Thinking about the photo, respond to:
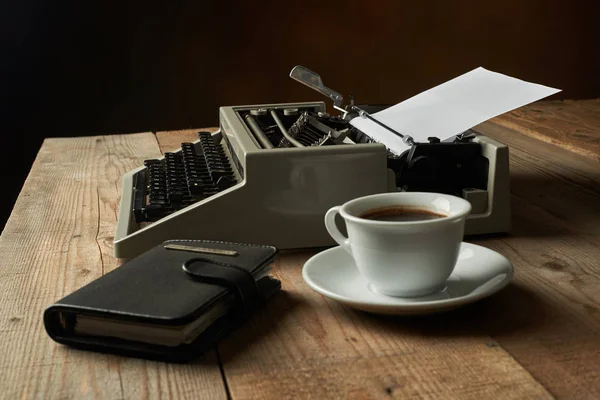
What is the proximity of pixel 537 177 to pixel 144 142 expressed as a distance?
99 centimetres

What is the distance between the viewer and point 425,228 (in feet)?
2.98

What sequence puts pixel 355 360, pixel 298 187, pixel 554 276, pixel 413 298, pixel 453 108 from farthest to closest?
pixel 453 108 → pixel 298 187 → pixel 554 276 → pixel 413 298 → pixel 355 360

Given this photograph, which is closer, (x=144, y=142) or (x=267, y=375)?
(x=267, y=375)

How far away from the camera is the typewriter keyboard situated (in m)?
1.26

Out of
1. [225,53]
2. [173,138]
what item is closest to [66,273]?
[173,138]

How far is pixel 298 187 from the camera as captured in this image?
1226 mm

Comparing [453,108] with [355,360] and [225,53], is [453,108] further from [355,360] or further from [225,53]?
[225,53]

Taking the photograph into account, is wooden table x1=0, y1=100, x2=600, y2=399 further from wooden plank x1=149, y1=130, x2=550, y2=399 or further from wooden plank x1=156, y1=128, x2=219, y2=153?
wooden plank x1=156, y1=128, x2=219, y2=153

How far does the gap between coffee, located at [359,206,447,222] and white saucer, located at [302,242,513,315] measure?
85mm

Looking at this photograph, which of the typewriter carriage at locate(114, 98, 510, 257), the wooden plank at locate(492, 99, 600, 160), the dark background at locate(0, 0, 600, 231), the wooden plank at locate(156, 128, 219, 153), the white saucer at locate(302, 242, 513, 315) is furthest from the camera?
the dark background at locate(0, 0, 600, 231)

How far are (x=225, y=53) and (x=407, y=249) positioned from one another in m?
2.98

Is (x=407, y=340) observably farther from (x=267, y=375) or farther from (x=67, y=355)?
(x=67, y=355)

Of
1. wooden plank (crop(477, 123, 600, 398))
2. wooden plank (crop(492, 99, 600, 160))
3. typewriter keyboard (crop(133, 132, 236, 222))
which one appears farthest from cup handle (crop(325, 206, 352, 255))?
wooden plank (crop(492, 99, 600, 160))

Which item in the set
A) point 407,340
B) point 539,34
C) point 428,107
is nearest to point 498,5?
point 539,34
